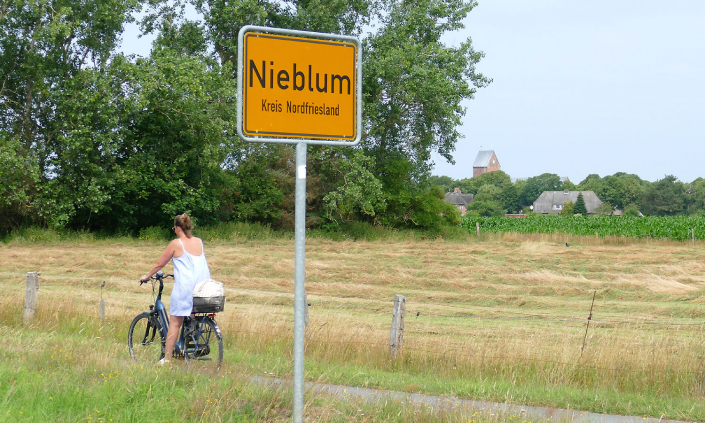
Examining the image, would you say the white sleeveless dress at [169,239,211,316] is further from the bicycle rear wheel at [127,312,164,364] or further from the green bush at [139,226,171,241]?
the green bush at [139,226,171,241]

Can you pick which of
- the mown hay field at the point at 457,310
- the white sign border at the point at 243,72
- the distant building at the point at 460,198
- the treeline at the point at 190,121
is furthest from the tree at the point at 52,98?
the distant building at the point at 460,198

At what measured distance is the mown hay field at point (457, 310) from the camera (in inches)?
295

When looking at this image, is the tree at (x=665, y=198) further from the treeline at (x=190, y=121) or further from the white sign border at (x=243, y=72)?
the white sign border at (x=243, y=72)

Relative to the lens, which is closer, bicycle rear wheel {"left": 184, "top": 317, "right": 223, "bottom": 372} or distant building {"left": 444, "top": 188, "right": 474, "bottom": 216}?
bicycle rear wheel {"left": 184, "top": 317, "right": 223, "bottom": 372}

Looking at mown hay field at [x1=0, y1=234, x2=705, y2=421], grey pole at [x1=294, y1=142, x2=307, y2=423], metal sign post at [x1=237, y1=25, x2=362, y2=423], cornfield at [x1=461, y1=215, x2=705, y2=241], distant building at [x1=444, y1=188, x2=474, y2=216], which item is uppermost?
distant building at [x1=444, y1=188, x2=474, y2=216]

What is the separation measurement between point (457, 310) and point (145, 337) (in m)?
9.55

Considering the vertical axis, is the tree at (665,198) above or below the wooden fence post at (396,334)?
above

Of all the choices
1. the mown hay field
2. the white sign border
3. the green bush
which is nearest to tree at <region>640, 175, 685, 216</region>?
the mown hay field

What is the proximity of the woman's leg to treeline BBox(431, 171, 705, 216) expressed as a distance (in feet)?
225

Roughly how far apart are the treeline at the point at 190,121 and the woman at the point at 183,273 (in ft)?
67.8

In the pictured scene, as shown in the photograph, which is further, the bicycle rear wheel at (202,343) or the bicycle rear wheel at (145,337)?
the bicycle rear wheel at (145,337)

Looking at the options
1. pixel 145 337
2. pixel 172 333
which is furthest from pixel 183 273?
pixel 145 337

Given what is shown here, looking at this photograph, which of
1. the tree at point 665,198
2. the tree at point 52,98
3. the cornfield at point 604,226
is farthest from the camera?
the tree at point 665,198

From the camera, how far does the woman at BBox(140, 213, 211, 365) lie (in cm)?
724
